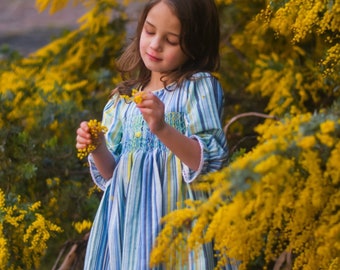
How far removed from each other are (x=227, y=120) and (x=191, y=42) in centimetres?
178

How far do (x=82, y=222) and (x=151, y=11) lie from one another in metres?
1.38

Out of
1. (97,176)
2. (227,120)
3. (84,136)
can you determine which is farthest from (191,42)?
(227,120)

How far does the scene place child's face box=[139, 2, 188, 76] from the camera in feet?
8.19

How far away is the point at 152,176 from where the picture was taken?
2.52 metres

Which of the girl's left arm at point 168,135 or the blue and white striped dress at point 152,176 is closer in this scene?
the girl's left arm at point 168,135

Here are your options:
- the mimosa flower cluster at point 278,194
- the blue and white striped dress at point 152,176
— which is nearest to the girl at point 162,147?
the blue and white striped dress at point 152,176

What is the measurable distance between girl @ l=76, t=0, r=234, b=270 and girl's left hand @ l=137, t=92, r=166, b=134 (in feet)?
0.43

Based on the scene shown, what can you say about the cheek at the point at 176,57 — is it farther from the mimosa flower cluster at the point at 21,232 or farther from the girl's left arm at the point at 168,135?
the mimosa flower cluster at the point at 21,232

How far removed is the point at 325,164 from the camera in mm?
2055

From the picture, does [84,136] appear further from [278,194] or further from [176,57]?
[278,194]

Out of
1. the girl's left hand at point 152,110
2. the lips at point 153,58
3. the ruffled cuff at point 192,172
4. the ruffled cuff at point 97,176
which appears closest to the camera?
the girl's left hand at point 152,110

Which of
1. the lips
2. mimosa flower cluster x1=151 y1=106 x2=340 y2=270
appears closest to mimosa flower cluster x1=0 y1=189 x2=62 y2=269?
the lips

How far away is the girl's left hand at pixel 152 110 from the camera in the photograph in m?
2.24

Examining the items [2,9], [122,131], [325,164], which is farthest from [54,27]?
[325,164]
